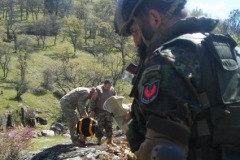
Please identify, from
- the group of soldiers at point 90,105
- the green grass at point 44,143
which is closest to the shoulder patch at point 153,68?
the group of soldiers at point 90,105

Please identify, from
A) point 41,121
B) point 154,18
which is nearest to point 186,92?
point 154,18

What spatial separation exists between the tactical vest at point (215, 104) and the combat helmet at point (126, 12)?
0.80 feet

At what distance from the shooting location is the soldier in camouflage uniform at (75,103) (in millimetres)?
10289

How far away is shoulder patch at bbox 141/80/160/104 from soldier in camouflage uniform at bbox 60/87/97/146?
835 centimetres

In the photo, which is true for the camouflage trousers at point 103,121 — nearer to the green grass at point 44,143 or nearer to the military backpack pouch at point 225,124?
the green grass at point 44,143

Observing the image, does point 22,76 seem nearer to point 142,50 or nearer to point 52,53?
point 52,53

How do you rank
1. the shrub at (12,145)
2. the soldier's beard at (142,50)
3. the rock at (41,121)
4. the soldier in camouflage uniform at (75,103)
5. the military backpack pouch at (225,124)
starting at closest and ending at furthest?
the military backpack pouch at (225,124)
the soldier's beard at (142,50)
the soldier in camouflage uniform at (75,103)
the shrub at (12,145)
the rock at (41,121)

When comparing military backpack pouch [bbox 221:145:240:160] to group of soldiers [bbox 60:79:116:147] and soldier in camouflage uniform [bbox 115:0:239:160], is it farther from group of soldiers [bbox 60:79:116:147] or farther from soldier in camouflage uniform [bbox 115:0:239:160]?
group of soldiers [bbox 60:79:116:147]

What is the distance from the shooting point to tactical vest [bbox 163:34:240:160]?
1922 mm

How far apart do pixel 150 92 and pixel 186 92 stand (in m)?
0.15

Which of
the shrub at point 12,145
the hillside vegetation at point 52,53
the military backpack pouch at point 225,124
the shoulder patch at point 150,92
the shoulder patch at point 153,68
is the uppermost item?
the shoulder patch at point 153,68

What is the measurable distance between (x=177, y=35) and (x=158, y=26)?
0.11m

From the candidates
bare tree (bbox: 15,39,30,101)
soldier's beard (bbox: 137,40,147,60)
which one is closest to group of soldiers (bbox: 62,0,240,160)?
soldier's beard (bbox: 137,40,147,60)

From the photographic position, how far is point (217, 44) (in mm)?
2020
